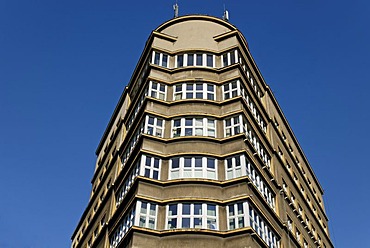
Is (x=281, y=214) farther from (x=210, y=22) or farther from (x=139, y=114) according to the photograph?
(x=210, y=22)

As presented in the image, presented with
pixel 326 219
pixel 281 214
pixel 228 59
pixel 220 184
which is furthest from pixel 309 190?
pixel 220 184

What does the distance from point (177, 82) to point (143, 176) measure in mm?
9475

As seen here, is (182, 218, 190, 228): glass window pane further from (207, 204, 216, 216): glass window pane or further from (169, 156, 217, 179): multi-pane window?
(169, 156, 217, 179): multi-pane window

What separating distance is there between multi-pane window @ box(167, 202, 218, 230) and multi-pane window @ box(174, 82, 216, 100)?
983cm

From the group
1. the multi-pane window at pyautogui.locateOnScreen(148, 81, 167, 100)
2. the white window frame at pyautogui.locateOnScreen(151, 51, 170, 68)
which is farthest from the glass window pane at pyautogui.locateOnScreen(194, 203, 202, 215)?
the white window frame at pyautogui.locateOnScreen(151, 51, 170, 68)

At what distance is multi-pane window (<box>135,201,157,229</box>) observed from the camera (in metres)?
29.8

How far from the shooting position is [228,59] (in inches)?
1561

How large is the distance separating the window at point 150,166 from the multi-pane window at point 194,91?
640cm

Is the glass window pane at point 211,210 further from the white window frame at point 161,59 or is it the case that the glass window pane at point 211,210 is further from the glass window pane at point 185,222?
the white window frame at point 161,59

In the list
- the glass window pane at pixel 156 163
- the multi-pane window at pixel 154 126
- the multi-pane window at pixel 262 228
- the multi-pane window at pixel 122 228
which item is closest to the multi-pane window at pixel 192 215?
the multi-pane window at pixel 262 228

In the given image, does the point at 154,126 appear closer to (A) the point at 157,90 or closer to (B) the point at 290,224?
(A) the point at 157,90

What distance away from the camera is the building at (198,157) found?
30.0 m

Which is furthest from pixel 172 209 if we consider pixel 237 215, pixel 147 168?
pixel 237 215

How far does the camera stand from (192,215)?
1178 inches
